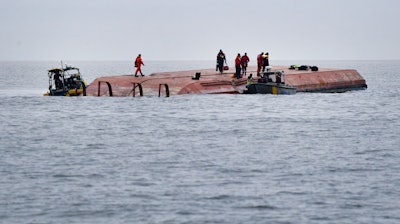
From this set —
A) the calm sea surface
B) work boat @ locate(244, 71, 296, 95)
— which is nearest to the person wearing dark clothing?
work boat @ locate(244, 71, 296, 95)

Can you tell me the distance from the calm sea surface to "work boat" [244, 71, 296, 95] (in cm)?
346

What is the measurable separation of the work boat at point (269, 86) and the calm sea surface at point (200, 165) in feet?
11.4

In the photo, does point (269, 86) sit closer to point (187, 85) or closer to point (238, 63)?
point (238, 63)

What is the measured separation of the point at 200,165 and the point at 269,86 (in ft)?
97.2

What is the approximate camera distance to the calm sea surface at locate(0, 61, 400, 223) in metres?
21.2

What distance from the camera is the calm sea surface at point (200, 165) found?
2117cm

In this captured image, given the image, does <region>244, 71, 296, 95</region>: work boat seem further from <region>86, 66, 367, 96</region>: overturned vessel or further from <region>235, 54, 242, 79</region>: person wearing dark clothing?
<region>235, 54, 242, 79</region>: person wearing dark clothing

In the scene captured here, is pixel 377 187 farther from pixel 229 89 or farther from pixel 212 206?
pixel 229 89

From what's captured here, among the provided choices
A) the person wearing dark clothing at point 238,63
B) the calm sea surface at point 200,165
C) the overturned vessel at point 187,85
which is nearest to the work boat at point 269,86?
the overturned vessel at point 187,85

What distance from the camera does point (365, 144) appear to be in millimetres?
35562

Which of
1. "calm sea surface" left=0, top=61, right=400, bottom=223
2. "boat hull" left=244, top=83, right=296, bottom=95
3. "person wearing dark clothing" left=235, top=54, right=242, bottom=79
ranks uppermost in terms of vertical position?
"person wearing dark clothing" left=235, top=54, right=242, bottom=79

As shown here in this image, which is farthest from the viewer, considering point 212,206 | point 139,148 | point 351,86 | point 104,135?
point 351,86

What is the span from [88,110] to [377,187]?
33.2m

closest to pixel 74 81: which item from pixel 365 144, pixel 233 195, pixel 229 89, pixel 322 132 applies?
pixel 229 89
